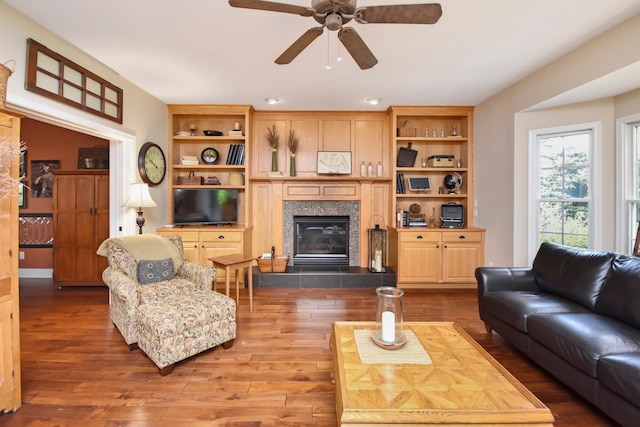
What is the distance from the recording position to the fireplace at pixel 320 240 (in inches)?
185

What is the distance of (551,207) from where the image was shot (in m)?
3.49

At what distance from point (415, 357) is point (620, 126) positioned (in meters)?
3.25

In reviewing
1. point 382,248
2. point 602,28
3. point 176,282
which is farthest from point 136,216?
point 602,28

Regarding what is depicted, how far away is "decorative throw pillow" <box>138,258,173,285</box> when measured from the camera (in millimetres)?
2762

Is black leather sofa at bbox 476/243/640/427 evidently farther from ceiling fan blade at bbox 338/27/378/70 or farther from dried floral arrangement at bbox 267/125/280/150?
dried floral arrangement at bbox 267/125/280/150

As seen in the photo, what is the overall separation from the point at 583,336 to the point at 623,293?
591 millimetres

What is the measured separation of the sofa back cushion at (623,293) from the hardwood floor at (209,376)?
2.02 ft

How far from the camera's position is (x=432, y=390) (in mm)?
1343

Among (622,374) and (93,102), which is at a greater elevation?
(93,102)

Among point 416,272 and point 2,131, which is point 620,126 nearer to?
point 416,272

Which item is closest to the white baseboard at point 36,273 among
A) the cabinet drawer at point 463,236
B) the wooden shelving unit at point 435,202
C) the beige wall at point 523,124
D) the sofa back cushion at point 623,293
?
the wooden shelving unit at point 435,202

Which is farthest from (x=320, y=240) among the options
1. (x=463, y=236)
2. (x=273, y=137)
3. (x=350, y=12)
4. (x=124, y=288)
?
(x=350, y=12)

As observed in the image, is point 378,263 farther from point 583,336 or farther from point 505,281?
point 583,336

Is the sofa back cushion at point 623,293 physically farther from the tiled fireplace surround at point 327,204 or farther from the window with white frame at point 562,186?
the tiled fireplace surround at point 327,204
